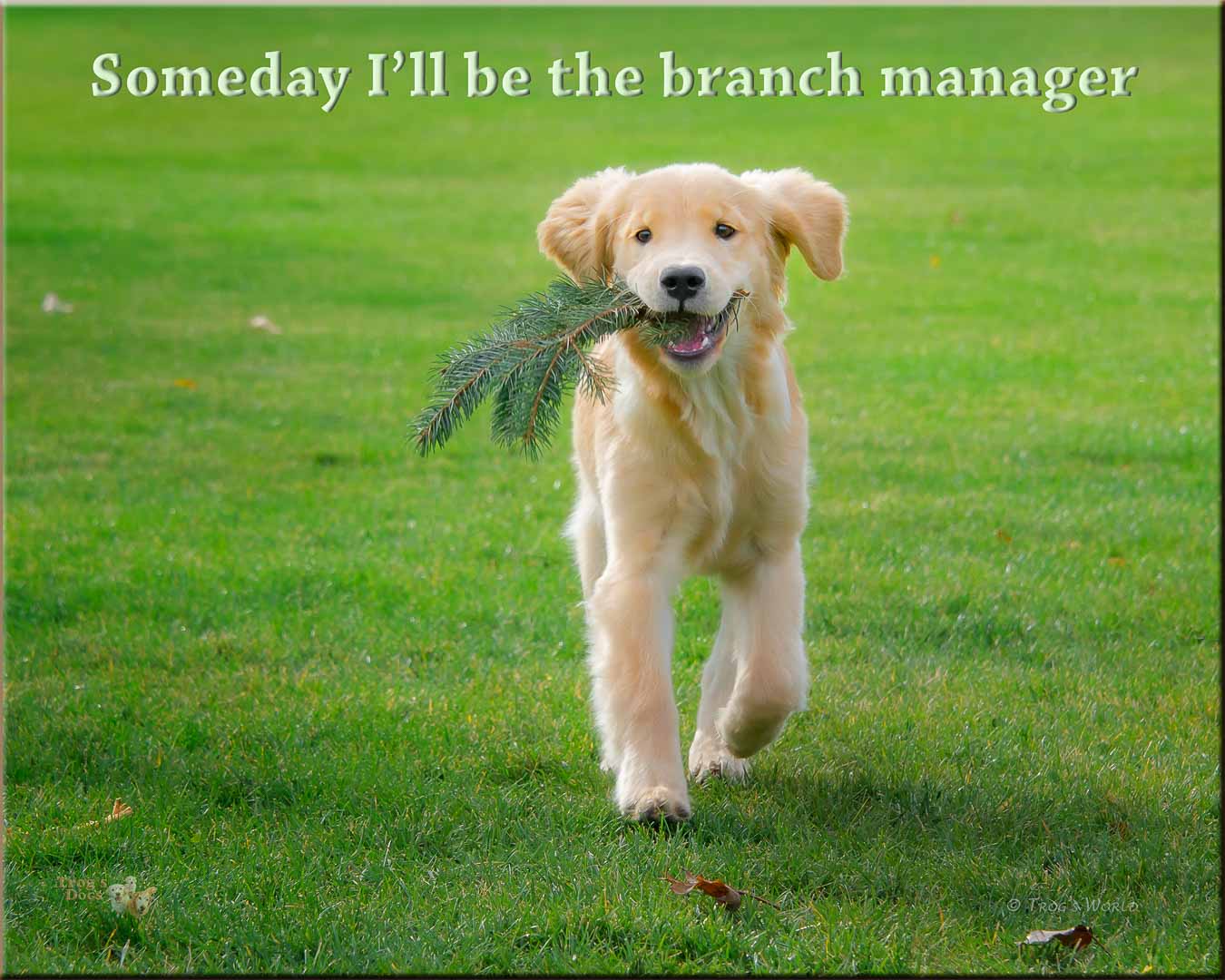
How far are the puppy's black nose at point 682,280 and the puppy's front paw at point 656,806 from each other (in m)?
1.35

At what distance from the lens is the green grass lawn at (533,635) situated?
3.59 m

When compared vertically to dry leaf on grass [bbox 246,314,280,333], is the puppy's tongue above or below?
below

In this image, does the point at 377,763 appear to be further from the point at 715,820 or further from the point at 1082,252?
the point at 1082,252

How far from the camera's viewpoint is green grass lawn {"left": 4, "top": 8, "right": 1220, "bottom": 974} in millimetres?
3592

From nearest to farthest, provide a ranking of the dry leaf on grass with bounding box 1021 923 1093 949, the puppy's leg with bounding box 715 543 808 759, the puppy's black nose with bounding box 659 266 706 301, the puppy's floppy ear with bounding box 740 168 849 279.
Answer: the dry leaf on grass with bounding box 1021 923 1093 949 < the puppy's black nose with bounding box 659 266 706 301 < the puppy's leg with bounding box 715 543 808 759 < the puppy's floppy ear with bounding box 740 168 849 279

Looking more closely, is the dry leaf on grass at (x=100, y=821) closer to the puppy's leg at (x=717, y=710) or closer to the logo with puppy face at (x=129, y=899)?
the logo with puppy face at (x=129, y=899)

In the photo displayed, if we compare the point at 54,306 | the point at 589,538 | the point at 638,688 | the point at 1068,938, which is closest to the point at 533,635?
the point at 589,538

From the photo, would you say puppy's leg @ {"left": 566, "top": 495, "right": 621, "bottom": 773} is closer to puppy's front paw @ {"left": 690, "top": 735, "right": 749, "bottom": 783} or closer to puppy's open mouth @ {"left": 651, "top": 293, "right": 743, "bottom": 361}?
puppy's front paw @ {"left": 690, "top": 735, "right": 749, "bottom": 783}

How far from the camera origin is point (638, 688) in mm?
4215

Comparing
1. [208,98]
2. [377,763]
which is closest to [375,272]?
[377,763]

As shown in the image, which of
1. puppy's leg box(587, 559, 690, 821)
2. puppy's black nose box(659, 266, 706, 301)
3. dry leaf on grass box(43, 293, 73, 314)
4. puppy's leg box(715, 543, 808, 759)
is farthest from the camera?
dry leaf on grass box(43, 293, 73, 314)

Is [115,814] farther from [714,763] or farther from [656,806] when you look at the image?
[714,763]

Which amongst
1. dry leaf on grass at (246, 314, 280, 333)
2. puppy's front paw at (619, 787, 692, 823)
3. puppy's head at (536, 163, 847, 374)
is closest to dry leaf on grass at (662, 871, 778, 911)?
puppy's front paw at (619, 787, 692, 823)

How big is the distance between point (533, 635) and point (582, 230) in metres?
1.90
